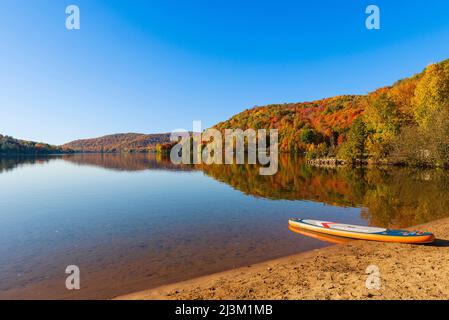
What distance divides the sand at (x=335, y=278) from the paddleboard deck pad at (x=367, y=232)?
1.64 feet

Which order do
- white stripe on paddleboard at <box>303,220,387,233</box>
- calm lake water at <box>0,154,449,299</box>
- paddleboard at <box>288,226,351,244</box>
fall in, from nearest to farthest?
calm lake water at <box>0,154,449,299</box> < white stripe on paddleboard at <box>303,220,387,233</box> < paddleboard at <box>288,226,351,244</box>

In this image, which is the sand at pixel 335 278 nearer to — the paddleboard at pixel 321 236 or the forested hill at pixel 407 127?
the paddleboard at pixel 321 236

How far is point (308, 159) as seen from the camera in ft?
278

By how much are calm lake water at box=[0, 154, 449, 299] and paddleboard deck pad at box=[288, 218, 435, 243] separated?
123cm

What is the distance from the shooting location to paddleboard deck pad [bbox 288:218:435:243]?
522 inches

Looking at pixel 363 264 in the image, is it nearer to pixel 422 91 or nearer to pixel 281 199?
pixel 281 199

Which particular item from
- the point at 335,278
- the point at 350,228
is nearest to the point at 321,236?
the point at 350,228

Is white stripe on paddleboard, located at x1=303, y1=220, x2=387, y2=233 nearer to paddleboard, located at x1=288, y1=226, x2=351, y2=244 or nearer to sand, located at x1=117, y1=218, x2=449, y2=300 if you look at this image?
paddleboard, located at x1=288, y1=226, x2=351, y2=244

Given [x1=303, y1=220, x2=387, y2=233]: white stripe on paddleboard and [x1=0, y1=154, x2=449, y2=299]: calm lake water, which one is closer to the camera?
[x1=0, y1=154, x2=449, y2=299]: calm lake water

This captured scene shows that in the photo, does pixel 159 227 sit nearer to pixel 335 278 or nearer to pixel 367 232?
pixel 335 278

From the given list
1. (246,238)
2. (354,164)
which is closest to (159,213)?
(246,238)

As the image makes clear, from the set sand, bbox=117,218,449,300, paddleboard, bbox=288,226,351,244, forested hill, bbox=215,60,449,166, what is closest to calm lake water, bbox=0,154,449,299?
paddleboard, bbox=288,226,351,244

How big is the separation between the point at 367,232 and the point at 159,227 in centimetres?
1371

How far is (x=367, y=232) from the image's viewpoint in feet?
48.5
